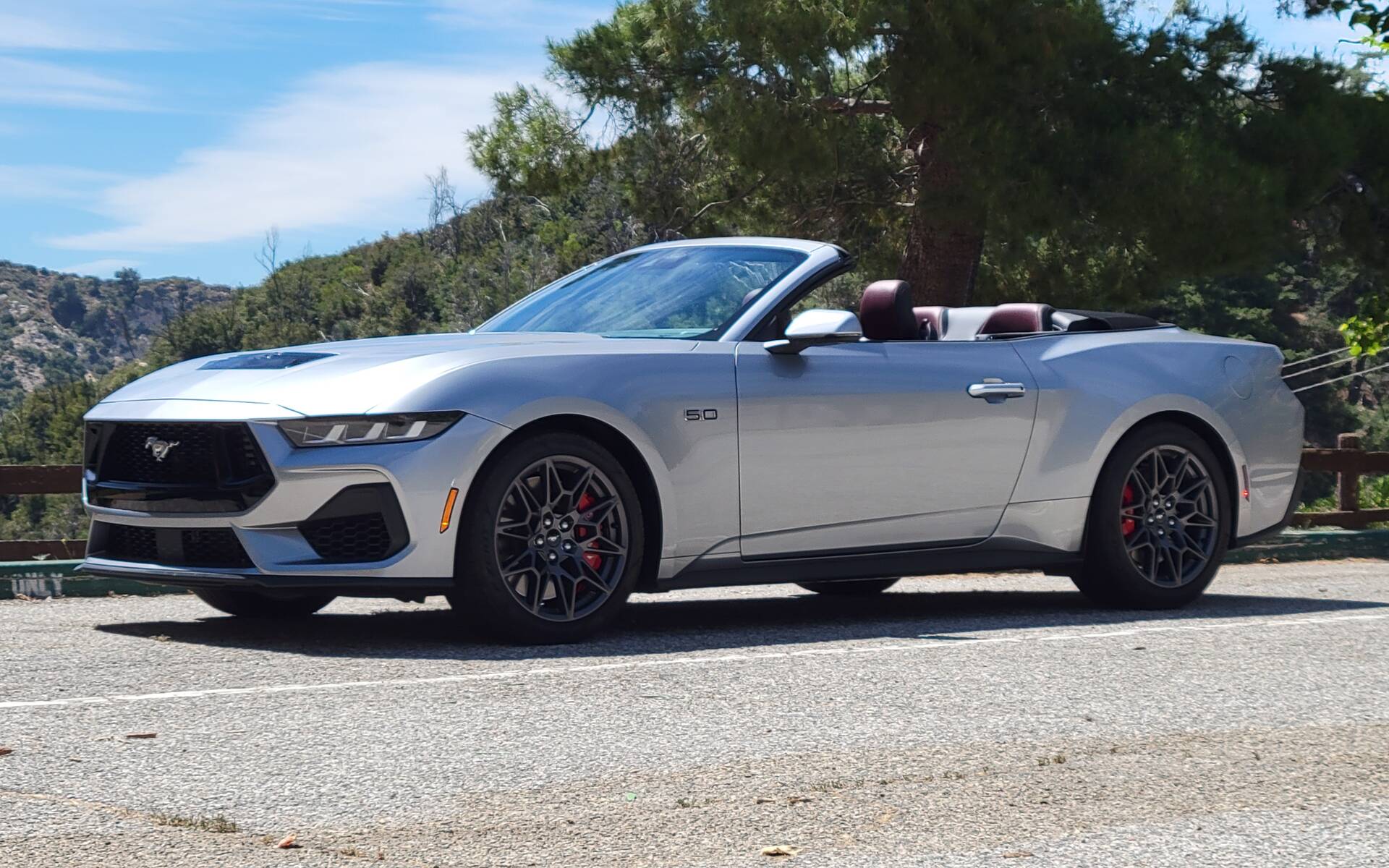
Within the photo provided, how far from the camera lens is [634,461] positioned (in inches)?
260

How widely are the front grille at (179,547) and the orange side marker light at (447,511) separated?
71 cm

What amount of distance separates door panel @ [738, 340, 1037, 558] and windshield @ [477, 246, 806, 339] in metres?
0.35

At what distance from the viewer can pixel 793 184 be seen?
18.5 m

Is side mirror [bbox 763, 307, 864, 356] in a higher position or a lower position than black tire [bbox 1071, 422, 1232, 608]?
higher

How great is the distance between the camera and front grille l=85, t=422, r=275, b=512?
20.1ft

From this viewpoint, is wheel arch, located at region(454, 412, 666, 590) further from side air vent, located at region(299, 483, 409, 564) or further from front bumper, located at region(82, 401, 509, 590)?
side air vent, located at region(299, 483, 409, 564)

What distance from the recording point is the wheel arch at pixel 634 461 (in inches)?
251

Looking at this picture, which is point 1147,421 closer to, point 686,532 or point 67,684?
point 686,532

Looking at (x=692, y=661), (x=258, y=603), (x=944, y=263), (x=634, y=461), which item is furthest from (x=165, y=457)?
(x=944, y=263)

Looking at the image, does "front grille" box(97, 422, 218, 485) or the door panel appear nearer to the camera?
"front grille" box(97, 422, 218, 485)

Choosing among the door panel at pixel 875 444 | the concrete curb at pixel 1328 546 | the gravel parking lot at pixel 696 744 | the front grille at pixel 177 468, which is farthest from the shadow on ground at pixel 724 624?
the concrete curb at pixel 1328 546

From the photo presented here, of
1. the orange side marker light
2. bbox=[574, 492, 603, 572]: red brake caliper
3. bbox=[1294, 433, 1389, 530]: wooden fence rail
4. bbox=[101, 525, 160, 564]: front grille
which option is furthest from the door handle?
bbox=[1294, 433, 1389, 530]: wooden fence rail

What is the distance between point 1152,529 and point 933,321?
1517mm

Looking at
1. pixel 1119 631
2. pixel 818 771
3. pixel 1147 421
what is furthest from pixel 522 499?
pixel 1147 421
